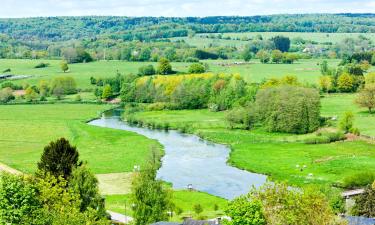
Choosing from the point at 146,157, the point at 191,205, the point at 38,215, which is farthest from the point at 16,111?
the point at 38,215

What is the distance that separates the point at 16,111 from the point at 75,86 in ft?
102

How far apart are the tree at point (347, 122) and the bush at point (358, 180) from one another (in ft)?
101

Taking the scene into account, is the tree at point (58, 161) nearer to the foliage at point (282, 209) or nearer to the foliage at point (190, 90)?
the foliage at point (282, 209)

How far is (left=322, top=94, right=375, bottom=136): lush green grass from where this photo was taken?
105m

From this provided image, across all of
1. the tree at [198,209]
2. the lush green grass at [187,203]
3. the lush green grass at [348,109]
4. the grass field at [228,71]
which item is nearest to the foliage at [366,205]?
the lush green grass at [187,203]

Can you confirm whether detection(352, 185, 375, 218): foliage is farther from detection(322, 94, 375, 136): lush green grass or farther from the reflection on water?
detection(322, 94, 375, 136): lush green grass

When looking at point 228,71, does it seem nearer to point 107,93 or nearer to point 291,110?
point 107,93

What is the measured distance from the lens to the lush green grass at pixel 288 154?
258 ft

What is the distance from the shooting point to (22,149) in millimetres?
94812

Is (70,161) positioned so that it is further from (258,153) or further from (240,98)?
(240,98)

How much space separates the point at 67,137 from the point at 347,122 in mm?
42953

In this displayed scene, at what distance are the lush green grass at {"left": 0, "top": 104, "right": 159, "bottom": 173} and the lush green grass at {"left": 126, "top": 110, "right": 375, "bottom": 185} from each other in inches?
484

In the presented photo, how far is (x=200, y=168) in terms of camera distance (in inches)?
3273

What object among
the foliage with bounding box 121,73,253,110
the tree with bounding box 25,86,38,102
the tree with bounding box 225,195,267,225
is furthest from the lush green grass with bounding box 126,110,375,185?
the tree with bounding box 25,86,38,102
